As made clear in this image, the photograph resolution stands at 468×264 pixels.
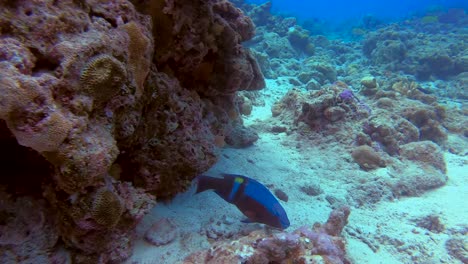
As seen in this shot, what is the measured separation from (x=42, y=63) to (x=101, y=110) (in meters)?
0.40

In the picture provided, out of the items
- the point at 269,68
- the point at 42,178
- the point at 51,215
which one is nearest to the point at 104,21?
the point at 42,178

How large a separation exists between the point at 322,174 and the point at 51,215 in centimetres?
399

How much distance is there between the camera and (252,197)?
9.20 ft

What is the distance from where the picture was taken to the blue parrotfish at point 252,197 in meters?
2.79

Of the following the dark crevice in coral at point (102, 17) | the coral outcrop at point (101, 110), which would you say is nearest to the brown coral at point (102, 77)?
the coral outcrop at point (101, 110)

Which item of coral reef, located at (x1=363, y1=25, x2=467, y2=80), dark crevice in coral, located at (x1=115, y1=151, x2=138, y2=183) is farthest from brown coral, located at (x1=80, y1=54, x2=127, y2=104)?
coral reef, located at (x1=363, y1=25, x2=467, y2=80)

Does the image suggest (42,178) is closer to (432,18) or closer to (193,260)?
(193,260)

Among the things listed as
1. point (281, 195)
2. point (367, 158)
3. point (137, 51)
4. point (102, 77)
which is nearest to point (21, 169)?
point (102, 77)

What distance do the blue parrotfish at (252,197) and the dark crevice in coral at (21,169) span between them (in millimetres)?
1405

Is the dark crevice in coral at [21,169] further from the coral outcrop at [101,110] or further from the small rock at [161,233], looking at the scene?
the small rock at [161,233]

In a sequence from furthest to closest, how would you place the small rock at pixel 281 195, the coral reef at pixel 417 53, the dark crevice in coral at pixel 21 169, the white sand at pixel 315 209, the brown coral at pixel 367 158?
the coral reef at pixel 417 53 < the brown coral at pixel 367 158 < the small rock at pixel 281 195 < the white sand at pixel 315 209 < the dark crevice in coral at pixel 21 169

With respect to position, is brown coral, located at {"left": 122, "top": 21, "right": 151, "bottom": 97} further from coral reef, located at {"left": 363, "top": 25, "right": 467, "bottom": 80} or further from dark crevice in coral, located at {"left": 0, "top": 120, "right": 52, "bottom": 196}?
coral reef, located at {"left": 363, "top": 25, "right": 467, "bottom": 80}

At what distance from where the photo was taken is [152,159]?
265 cm

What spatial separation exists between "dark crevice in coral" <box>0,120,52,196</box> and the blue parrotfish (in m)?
1.41
